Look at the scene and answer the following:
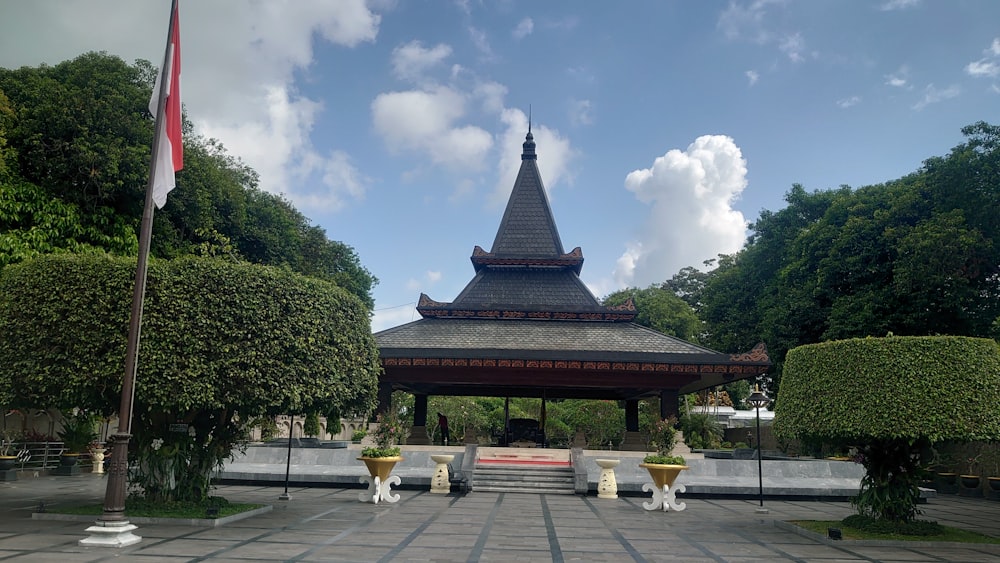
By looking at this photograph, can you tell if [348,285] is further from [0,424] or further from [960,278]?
[960,278]

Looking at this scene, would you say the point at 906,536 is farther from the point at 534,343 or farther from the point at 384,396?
the point at 384,396

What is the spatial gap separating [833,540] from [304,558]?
886cm

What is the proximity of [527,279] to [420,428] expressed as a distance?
8028 mm

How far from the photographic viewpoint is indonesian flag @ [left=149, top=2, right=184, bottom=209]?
10.6m

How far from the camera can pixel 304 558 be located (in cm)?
895

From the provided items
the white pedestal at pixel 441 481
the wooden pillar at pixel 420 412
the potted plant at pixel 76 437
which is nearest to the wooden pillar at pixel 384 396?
the wooden pillar at pixel 420 412

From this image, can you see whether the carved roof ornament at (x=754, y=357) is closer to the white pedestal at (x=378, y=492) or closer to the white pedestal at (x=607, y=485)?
the white pedestal at (x=607, y=485)

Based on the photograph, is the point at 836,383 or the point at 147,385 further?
the point at 836,383

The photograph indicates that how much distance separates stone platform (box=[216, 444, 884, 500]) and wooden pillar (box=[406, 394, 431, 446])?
2.22m

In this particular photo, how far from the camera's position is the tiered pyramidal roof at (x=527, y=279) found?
2622cm

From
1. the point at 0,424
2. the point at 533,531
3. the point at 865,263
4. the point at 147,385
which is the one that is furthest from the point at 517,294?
the point at 0,424

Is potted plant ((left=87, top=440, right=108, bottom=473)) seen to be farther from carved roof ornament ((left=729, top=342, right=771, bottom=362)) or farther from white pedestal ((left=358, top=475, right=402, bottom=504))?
carved roof ornament ((left=729, top=342, right=771, bottom=362))

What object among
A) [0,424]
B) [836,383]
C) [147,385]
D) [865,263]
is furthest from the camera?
[865,263]

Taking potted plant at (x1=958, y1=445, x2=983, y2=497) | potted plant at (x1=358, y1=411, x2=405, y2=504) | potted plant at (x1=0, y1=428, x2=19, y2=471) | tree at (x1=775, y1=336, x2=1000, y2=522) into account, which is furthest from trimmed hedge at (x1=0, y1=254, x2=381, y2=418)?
potted plant at (x1=958, y1=445, x2=983, y2=497)
